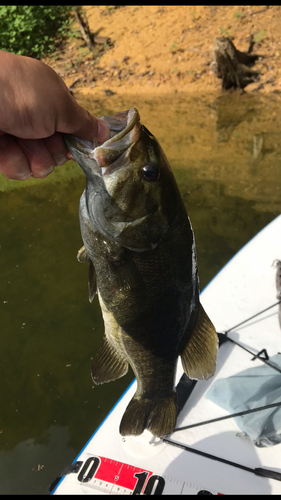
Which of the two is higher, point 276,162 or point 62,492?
→ point 62,492

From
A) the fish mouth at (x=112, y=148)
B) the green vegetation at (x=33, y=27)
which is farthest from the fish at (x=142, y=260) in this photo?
the green vegetation at (x=33, y=27)

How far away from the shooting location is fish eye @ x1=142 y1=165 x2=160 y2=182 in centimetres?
142

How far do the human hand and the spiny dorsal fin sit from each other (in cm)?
92

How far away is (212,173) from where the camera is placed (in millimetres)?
6988

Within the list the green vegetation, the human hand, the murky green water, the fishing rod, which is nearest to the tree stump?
the murky green water

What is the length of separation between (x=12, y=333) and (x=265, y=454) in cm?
301

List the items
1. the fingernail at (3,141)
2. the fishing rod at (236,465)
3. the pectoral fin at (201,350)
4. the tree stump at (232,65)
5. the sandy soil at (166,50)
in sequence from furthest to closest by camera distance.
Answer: the sandy soil at (166,50)
the tree stump at (232,65)
the fishing rod at (236,465)
the pectoral fin at (201,350)
the fingernail at (3,141)

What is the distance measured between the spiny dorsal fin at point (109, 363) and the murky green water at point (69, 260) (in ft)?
6.58

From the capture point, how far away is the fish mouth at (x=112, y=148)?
1.36m

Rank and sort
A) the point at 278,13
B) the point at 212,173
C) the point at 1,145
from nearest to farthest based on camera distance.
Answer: the point at 1,145 < the point at 212,173 < the point at 278,13

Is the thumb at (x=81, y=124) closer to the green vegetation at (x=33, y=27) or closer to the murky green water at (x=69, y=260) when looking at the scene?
the murky green water at (x=69, y=260)

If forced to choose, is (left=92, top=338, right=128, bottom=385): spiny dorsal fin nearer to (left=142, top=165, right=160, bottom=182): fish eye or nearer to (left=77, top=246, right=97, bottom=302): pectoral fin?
(left=77, top=246, right=97, bottom=302): pectoral fin

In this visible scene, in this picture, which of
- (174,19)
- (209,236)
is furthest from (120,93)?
(209,236)

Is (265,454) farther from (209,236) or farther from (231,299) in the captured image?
(209,236)
